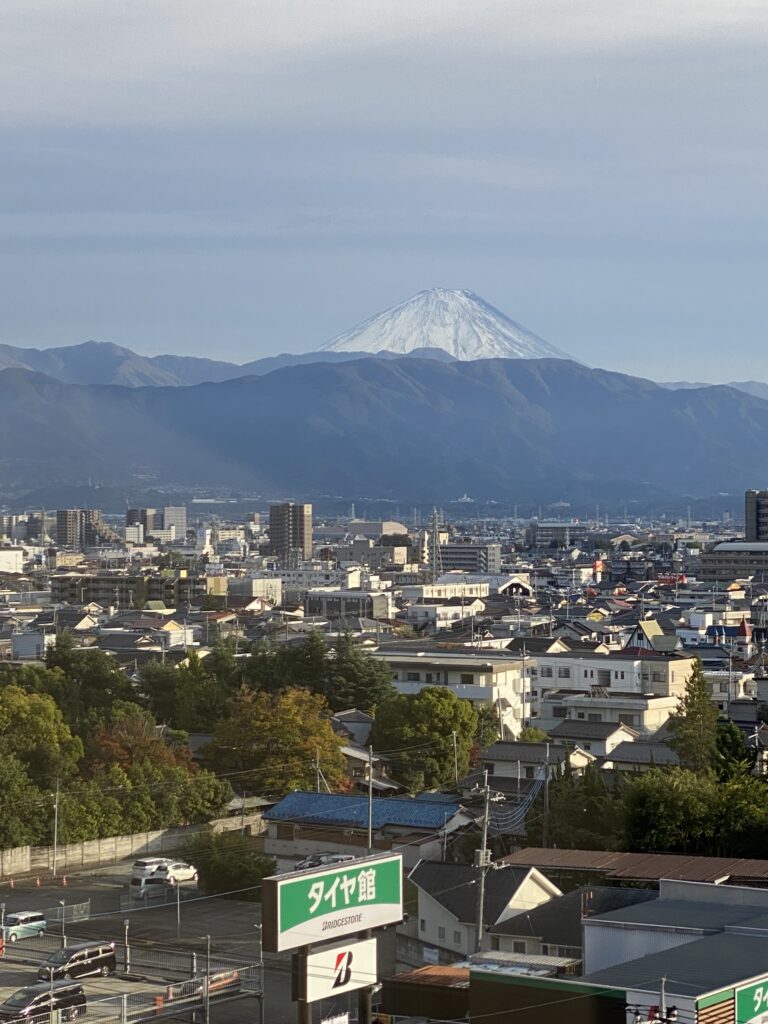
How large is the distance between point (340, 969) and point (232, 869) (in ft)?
32.6

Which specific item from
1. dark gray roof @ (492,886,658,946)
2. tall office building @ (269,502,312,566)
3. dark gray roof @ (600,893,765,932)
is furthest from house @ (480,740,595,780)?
tall office building @ (269,502,312,566)

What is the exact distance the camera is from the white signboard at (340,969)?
351 inches

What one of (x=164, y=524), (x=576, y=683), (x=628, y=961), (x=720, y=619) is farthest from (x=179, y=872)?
(x=164, y=524)

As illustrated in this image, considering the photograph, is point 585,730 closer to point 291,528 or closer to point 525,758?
point 525,758

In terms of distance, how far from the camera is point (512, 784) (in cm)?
2186

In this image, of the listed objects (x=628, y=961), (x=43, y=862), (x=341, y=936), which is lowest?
(x=43, y=862)

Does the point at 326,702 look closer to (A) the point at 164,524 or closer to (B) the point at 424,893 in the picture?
(B) the point at 424,893

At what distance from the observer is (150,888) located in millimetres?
18438

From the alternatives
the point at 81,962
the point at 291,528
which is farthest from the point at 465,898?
the point at 291,528

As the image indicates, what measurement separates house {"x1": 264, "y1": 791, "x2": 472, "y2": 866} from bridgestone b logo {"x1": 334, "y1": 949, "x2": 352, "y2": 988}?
32.9 feet

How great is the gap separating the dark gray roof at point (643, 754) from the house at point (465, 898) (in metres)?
7.11

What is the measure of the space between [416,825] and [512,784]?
2459 millimetres

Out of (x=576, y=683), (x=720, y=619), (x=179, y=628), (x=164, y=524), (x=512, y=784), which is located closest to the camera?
(x=512, y=784)

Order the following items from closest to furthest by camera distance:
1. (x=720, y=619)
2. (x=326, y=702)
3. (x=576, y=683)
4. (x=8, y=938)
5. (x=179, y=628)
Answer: (x=8, y=938), (x=326, y=702), (x=576, y=683), (x=179, y=628), (x=720, y=619)
